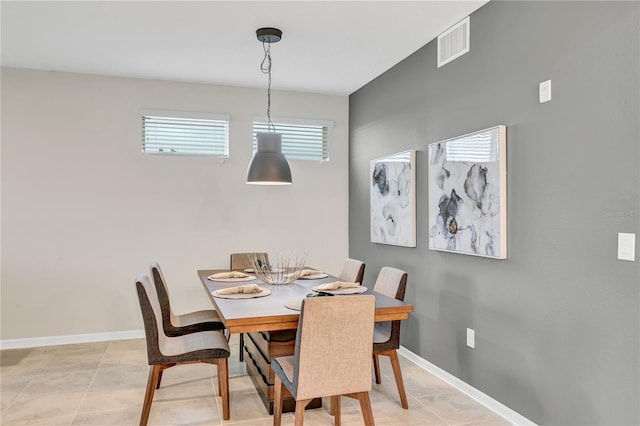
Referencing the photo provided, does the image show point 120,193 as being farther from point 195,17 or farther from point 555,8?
point 555,8

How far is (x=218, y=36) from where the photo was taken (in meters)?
3.54

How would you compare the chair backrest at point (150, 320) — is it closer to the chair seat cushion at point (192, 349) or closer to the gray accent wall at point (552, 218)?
the chair seat cushion at point (192, 349)

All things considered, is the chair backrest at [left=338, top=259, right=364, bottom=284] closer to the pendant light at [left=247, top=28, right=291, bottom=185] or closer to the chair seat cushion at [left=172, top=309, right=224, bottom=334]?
the pendant light at [left=247, top=28, right=291, bottom=185]

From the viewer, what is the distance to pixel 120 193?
4.57 m

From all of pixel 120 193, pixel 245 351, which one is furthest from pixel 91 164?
pixel 245 351

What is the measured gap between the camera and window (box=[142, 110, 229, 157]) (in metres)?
4.68

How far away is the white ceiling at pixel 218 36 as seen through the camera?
3055mm

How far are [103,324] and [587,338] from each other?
423 cm

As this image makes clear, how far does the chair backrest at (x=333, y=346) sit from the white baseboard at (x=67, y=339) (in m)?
3.03

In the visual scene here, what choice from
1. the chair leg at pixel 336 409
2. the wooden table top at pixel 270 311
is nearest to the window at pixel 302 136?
the wooden table top at pixel 270 311

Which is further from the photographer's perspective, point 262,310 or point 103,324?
point 103,324

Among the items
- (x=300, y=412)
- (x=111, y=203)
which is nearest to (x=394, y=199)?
(x=300, y=412)

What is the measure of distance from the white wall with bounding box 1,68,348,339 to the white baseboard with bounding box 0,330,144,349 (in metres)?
0.05

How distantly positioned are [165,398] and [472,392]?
211 cm
